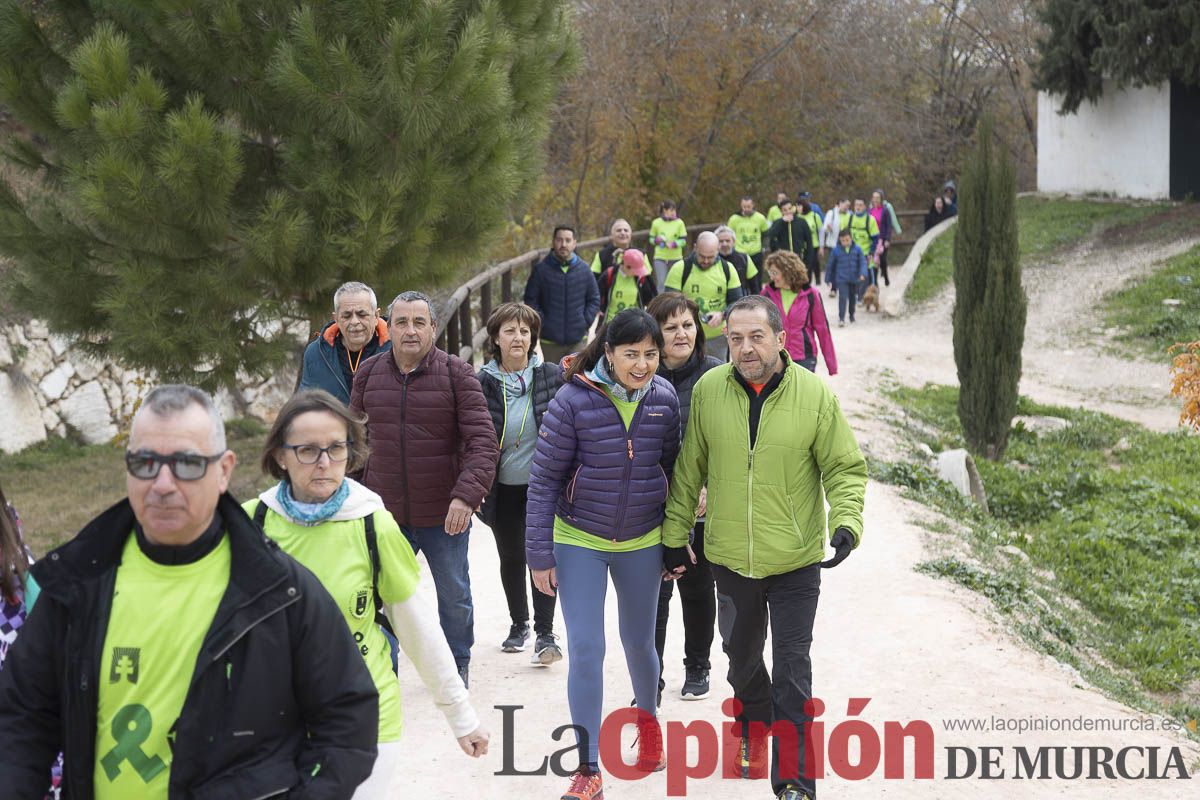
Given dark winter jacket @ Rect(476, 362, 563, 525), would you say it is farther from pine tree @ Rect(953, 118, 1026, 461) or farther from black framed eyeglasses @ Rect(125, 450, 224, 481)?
pine tree @ Rect(953, 118, 1026, 461)

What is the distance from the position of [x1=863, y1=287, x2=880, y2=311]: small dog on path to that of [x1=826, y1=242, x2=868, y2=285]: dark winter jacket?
198cm

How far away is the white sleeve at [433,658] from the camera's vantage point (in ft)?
11.6

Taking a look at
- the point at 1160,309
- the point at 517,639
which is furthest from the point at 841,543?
the point at 1160,309

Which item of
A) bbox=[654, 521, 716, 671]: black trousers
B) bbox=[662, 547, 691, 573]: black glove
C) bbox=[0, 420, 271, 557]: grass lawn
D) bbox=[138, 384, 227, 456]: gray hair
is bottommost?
bbox=[0, 420, 271, 557]: grass lawn

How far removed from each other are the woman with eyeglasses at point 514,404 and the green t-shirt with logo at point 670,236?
983cm

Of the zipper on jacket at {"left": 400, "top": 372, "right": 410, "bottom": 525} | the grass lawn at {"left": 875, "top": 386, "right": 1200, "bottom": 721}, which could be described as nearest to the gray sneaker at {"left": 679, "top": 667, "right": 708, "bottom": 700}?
the zipper on jacket at {"left": 400, "top": 372, "right": 410, "bottom": 525}

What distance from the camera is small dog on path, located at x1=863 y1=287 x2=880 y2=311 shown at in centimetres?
2269

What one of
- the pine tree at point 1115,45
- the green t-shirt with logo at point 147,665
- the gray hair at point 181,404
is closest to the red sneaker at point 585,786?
the green t-shirt with logo at point 147,665

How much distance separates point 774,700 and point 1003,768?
129 centimetres

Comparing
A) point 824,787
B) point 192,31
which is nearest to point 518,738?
point 824,787

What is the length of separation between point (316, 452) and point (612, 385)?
162 centimetres

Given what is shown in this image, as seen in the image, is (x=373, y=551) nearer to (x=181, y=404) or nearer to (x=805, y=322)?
(x=181, y=404)

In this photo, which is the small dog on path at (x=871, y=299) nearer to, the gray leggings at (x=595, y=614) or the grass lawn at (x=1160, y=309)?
the grass lawn at (x=1160, y=309)

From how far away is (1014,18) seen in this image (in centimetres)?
3778
